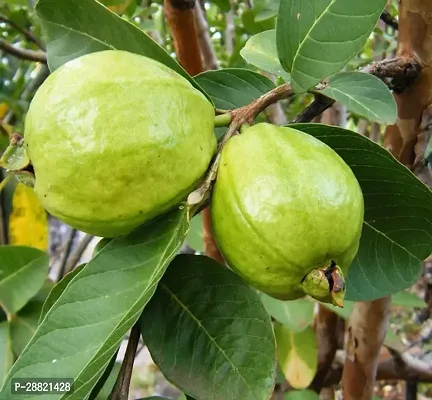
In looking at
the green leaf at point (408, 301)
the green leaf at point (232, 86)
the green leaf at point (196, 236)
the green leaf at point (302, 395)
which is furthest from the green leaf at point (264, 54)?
the green leaf at point (302, 395)

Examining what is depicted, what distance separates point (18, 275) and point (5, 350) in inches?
4.9

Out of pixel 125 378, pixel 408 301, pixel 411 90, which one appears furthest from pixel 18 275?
pixel 408 301

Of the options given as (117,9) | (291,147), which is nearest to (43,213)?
(117,9)

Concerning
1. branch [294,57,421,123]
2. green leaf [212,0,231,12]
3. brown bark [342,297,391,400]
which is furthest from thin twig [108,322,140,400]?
green leaf [212,0,231,12]

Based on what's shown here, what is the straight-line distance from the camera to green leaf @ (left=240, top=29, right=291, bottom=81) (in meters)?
0.70

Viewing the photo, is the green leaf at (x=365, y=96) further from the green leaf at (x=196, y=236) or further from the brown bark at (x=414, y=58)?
the green leaf at (x=196, y=236)

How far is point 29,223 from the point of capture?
122 centimetres

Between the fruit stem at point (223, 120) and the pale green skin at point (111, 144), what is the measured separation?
48mm

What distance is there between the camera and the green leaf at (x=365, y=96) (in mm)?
604

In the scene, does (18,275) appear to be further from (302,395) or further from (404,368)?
(404,368)

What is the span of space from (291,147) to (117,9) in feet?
2.81

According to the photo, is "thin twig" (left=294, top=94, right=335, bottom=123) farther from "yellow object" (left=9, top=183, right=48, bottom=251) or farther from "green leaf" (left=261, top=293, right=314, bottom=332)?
"yellow object" (left=9, top=183, right=48, bottom=251)

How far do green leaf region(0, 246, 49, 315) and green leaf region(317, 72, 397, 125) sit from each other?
0.59 meters

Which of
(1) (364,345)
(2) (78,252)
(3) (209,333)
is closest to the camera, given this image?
(3) (209,333)
